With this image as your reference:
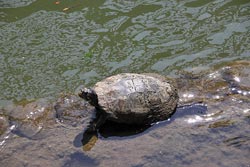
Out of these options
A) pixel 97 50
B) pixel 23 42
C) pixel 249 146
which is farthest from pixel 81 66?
pixel 249 146

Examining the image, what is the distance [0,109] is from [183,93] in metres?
2.44

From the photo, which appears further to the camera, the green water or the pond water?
the green water

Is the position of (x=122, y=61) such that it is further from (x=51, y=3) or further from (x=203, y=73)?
(x=51, y=3)

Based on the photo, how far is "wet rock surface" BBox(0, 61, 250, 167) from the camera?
391 centimetres

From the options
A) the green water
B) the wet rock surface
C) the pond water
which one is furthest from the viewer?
the green water

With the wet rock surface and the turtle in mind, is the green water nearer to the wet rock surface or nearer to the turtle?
the wet rock surface

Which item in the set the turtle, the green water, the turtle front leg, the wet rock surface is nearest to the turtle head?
the turtle

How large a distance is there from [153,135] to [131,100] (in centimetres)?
46

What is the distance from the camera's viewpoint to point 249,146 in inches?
153

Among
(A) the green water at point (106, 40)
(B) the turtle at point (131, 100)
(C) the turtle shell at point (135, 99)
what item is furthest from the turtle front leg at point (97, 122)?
(A) the green water at point (106, 40)

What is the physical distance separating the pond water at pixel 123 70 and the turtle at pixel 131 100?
15 centimetres

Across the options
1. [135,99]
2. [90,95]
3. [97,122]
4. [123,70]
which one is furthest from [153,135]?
[123,70]

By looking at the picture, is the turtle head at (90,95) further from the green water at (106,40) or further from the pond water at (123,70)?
the green water at (106,40)

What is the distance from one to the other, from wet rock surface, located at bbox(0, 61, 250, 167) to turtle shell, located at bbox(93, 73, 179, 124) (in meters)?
0.16
